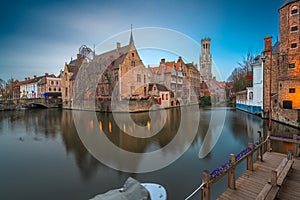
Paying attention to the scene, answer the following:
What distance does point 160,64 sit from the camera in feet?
123

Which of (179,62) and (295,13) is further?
(179,62)

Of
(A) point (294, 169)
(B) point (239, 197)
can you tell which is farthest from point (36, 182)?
(A) point (294, 169)

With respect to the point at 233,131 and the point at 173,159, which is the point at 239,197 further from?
the point at 233,131

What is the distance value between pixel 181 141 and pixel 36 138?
453 inches

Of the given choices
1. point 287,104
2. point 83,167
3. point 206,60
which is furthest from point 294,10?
point 206,60

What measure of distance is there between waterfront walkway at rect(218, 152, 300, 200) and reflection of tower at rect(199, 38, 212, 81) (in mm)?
67104

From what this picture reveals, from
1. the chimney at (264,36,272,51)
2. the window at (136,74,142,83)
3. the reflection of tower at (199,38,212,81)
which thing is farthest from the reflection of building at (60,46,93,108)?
the reflection of tower at (199,38,212,81)

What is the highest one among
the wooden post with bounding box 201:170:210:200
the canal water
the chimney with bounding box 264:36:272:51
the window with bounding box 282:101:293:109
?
the chimney with bounding box 264:36:272:51

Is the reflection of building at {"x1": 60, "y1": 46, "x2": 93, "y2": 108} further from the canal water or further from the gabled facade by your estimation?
the canal water

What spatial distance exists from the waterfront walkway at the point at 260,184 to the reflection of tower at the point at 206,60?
2642 inches

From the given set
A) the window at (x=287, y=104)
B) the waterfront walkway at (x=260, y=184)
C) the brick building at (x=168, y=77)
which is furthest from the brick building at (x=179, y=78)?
the waterfront walkway at (x=260, y=184)

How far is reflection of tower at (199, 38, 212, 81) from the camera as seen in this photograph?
70562 millimetres

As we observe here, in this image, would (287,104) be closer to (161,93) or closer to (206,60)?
(161,93)

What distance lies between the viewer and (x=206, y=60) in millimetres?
71750
